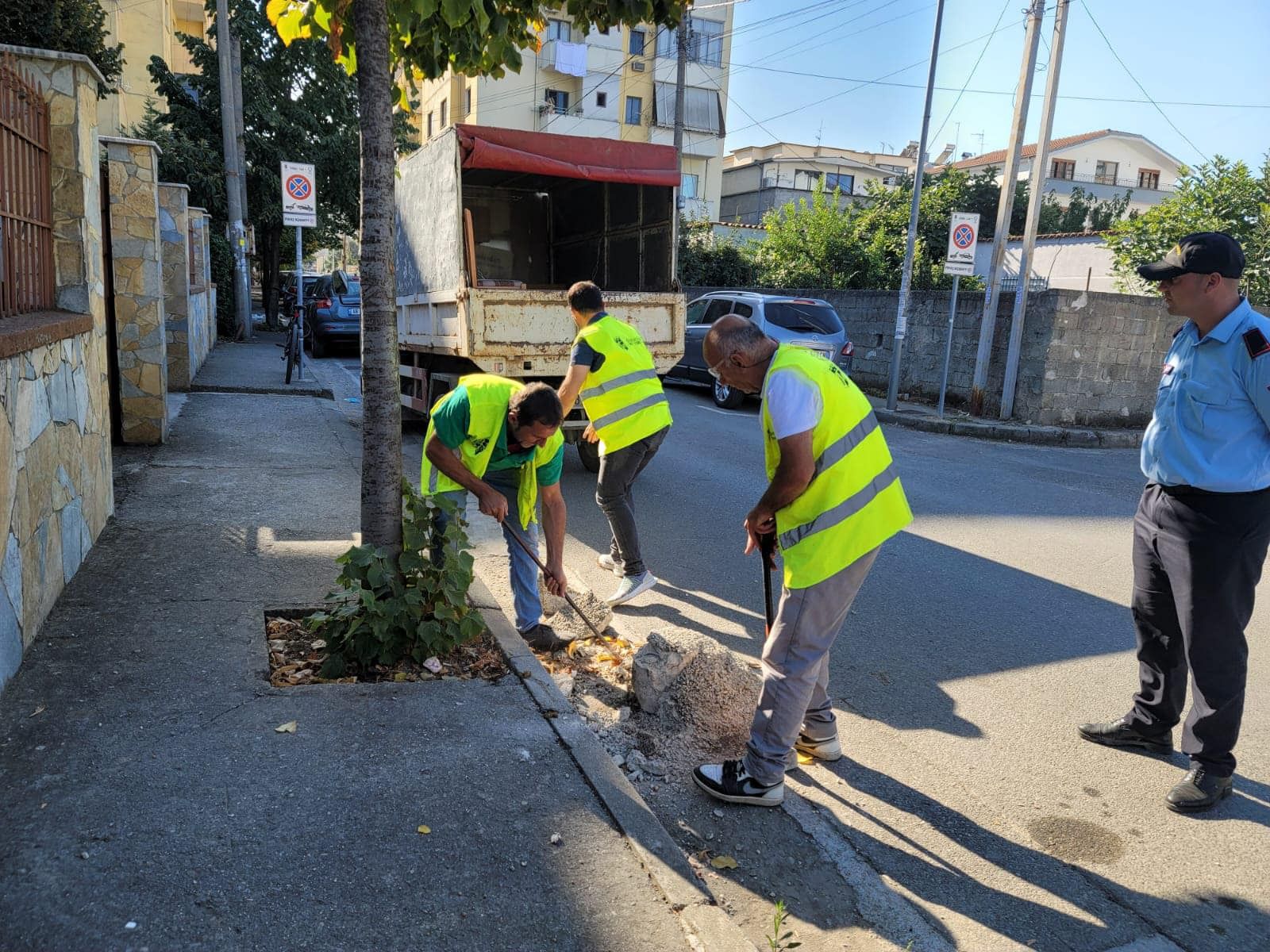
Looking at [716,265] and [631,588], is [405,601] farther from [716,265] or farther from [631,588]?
[716,265]

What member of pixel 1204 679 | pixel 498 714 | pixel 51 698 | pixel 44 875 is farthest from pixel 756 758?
pixel 51 698

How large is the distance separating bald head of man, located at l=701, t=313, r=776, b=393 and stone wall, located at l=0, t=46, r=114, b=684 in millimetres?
2558

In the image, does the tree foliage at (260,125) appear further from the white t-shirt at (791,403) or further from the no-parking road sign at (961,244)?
the white t-shirt at (791,403)

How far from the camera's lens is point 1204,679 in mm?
3418

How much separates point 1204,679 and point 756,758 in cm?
167

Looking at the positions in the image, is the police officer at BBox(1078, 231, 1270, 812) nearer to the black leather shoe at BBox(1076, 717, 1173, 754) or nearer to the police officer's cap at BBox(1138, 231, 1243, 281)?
the police officer's cap at BBox(1138, 231, 1243, 281)

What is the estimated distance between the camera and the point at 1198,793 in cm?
338

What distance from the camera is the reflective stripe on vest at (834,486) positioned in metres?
3.11

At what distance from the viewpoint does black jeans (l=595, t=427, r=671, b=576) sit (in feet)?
18.0

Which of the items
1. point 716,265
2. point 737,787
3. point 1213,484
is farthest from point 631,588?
point 716,265

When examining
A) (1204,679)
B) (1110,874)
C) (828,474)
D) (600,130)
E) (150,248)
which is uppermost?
(600,130)

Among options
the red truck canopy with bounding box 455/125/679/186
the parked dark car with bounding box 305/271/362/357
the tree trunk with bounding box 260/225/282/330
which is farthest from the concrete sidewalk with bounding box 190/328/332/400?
the tree trunk with bounding box 260/225/282/330

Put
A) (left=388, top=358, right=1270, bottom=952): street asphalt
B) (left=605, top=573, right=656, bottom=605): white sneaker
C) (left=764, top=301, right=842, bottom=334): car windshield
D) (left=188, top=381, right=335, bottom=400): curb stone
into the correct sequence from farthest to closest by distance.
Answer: (left=764, top=301, right=842, bottom=334): car windshield, (left=188, top=381, right=335, bottom=400): curb stone, (left=605, top=573, right=656, bottom=605): white sneaker, (left=388, top=358, right=1270, bottom=952): street asphalt

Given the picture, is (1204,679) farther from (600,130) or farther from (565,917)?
(600,130)
